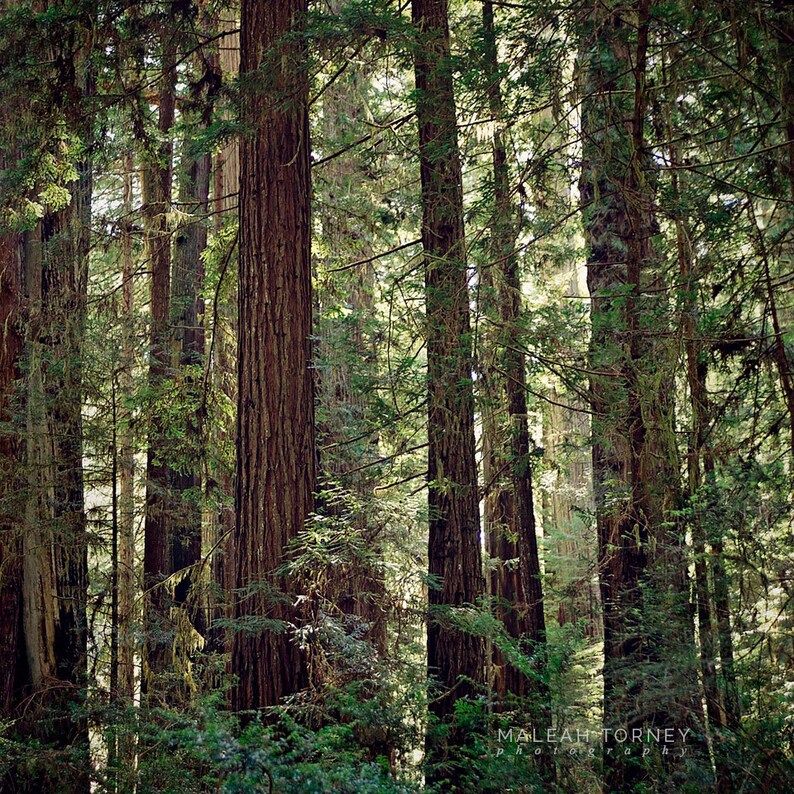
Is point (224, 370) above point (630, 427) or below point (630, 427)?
above

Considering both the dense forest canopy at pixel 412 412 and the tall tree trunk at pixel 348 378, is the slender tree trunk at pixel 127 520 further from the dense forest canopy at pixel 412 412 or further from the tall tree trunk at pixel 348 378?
the tall tree trunk at pixel 348 378

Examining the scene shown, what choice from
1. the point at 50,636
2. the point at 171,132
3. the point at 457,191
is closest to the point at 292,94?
the point at 457,191

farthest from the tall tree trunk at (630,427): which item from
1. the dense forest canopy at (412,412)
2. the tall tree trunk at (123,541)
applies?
the tall tree trunk at (123,541)

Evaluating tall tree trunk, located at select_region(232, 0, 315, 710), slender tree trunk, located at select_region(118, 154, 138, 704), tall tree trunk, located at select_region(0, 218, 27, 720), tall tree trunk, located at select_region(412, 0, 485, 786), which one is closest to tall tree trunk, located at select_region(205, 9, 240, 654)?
slender tree trunk, located at select_region(118, 154, 138, 704)

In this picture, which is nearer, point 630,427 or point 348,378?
point 630,427

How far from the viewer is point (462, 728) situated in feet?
23.3

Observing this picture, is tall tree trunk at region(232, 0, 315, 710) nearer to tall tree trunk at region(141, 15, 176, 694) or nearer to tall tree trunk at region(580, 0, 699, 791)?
tall tree trunk at region(141, 15, 176, 694)

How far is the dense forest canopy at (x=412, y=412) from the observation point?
17.9ft

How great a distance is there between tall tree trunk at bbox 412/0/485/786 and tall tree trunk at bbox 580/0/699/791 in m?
1.30

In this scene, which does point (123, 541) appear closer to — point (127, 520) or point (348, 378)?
point (127, 520)

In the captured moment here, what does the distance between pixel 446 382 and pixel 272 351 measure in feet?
6.17

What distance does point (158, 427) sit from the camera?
9258 mm

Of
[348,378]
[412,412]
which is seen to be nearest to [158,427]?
[348,378]

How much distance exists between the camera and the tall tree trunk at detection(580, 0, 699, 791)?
6113mm
